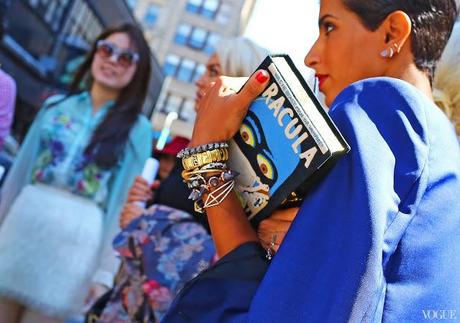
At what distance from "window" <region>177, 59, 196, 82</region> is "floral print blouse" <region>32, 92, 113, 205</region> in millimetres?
32025

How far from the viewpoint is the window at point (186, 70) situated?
34.5 m

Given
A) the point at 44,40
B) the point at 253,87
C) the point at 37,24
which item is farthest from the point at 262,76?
the point at 44,40

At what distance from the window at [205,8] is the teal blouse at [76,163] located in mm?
32831

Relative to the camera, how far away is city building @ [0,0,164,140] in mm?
17906

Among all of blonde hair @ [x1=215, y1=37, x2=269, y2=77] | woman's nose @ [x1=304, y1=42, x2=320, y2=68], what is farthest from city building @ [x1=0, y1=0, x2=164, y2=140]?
woman's nose @ [x1=304, y1=42, x2=320, y2=68]

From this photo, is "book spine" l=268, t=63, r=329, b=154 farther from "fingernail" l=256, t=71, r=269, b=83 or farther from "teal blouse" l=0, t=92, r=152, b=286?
"teal blouse" l=0, t=92, r=152, b=286

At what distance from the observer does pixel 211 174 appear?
95 cm

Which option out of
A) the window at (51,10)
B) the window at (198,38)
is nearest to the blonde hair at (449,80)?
the window at (51,10)

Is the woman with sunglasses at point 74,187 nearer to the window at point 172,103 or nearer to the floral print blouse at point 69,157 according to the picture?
the floral print blouse at point 69,157

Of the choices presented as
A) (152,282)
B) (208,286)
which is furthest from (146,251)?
(208,286)

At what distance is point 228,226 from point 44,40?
70.5ft

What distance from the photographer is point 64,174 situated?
2537 millimetres

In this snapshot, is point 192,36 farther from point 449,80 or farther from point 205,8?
point 449,80

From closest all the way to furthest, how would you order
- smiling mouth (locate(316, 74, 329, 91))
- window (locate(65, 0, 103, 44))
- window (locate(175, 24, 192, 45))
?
smiling mouth (locate(316, 74, 329, 91)) → window (locate(65, 0, 103, 44)) → window (locate(175, 24, 192, 45))
